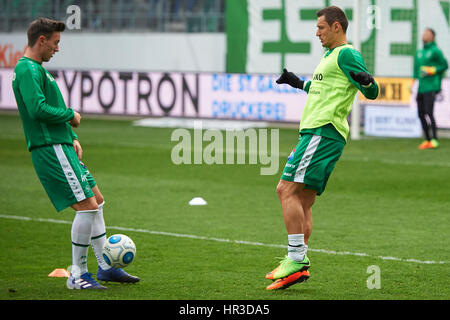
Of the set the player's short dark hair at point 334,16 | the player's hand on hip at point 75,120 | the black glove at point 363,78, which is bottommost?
the player's hand on hip at point 75,120

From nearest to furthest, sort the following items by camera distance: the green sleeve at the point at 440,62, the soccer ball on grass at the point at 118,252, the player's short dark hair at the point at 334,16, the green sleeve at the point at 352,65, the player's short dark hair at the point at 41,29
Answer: the player's short dark hair at the point at 41,29
the green sleeve at the point at 352,65
the player's short dark hair at the point at 334,16
the soccer ball on grass at the point at 118,252
the green sleeve at the point at 440,62

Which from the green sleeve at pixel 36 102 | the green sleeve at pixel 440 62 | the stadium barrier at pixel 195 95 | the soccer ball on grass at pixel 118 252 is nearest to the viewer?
the green sleeve at pixel 36 102

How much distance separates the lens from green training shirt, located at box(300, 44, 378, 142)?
261 inches

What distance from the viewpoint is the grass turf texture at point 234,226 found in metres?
6.79

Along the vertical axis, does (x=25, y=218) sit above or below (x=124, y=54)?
below

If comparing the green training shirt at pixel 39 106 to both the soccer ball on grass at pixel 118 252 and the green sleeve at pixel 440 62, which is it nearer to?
the soccer ball on grass at pixel 118 252

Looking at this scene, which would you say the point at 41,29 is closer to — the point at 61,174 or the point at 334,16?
the point at 61,174

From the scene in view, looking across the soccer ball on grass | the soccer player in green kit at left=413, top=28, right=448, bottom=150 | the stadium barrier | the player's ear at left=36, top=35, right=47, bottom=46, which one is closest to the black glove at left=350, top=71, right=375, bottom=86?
the soccer ball on grass

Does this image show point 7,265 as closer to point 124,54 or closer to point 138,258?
point 138,258

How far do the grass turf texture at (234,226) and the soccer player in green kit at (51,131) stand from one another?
583 millimetres

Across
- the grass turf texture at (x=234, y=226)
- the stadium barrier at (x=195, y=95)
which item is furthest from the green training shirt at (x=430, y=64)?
the stadium barrier at (x=195, y=95)

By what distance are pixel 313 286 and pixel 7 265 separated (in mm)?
2647

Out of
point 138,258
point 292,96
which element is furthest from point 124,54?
point 138,258
